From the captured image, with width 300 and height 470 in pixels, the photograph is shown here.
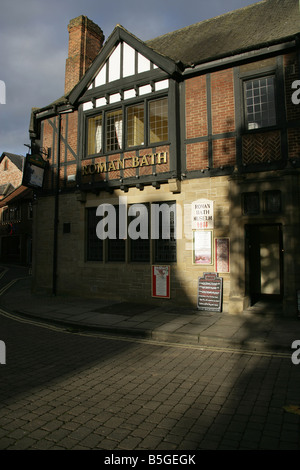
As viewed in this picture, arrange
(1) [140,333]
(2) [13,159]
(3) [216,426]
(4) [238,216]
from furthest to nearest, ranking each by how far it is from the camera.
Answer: (2) [13,159] → (4) [238,216] → (1) [140,333] → (3) [216,426]

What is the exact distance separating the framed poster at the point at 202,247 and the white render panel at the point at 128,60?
6.79 m

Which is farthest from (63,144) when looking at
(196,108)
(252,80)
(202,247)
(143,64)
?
(252,80)

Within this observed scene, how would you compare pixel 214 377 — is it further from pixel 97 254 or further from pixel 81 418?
pixel 97 254

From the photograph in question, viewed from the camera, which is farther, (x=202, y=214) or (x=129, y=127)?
(x=129, y=127)

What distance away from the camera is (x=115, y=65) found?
12.3 meters

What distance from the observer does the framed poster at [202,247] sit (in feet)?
33.1

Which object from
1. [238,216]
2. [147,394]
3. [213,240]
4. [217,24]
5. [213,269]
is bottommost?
[147,394]

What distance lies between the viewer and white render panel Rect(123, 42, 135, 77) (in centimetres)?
1187

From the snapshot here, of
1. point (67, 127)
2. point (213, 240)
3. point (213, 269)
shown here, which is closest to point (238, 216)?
point (213, 240)

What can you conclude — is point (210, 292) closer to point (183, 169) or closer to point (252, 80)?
point (183, 169)

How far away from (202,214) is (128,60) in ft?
22.5

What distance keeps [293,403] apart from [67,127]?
527 inches

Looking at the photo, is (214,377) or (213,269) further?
(213,269)

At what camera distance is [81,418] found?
370cm
